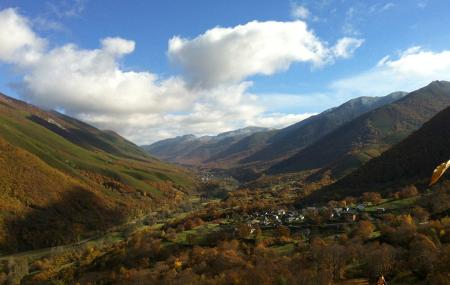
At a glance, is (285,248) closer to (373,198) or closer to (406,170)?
(373,198)

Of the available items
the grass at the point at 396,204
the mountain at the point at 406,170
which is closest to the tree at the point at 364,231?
the grass at the point at 396,204

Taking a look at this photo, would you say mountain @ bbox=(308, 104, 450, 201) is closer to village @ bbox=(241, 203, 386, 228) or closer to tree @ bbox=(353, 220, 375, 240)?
village @ bbox=(241, 203, 386, 228)

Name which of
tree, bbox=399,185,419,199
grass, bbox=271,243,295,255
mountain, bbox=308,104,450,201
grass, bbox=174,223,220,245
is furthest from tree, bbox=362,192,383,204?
grass, bbox=174,223,220,245

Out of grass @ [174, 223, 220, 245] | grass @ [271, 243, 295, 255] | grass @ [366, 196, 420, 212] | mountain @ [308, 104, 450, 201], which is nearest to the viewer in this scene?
grass @ [271, 243, 295, 255]

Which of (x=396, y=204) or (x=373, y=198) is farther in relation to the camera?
(x=373, y=198)

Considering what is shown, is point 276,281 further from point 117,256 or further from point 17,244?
point 17,244

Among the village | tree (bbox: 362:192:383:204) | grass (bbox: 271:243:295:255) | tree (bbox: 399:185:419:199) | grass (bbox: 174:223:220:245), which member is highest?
tree (bbox: 399:185:419:199)

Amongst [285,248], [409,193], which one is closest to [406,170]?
[409,193]

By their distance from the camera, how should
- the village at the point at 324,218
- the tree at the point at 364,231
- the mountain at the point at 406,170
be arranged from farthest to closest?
the mountain at the point at 406,170, the village at the point at 324,218, the tree at the point at 364,231

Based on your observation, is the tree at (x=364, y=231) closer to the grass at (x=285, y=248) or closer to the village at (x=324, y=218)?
the grass at (x=285, y=248)

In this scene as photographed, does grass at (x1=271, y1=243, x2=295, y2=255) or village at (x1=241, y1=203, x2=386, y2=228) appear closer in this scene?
grass at (x1=271, y1=243, x2=295, y2=255)

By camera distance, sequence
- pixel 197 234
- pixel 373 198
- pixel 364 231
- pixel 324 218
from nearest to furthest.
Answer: pixel 364 231
pixel 324 218
pixel 197 234
pixel 373 198

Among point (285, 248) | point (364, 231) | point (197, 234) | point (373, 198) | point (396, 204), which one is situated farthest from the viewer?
point (373, 198)
